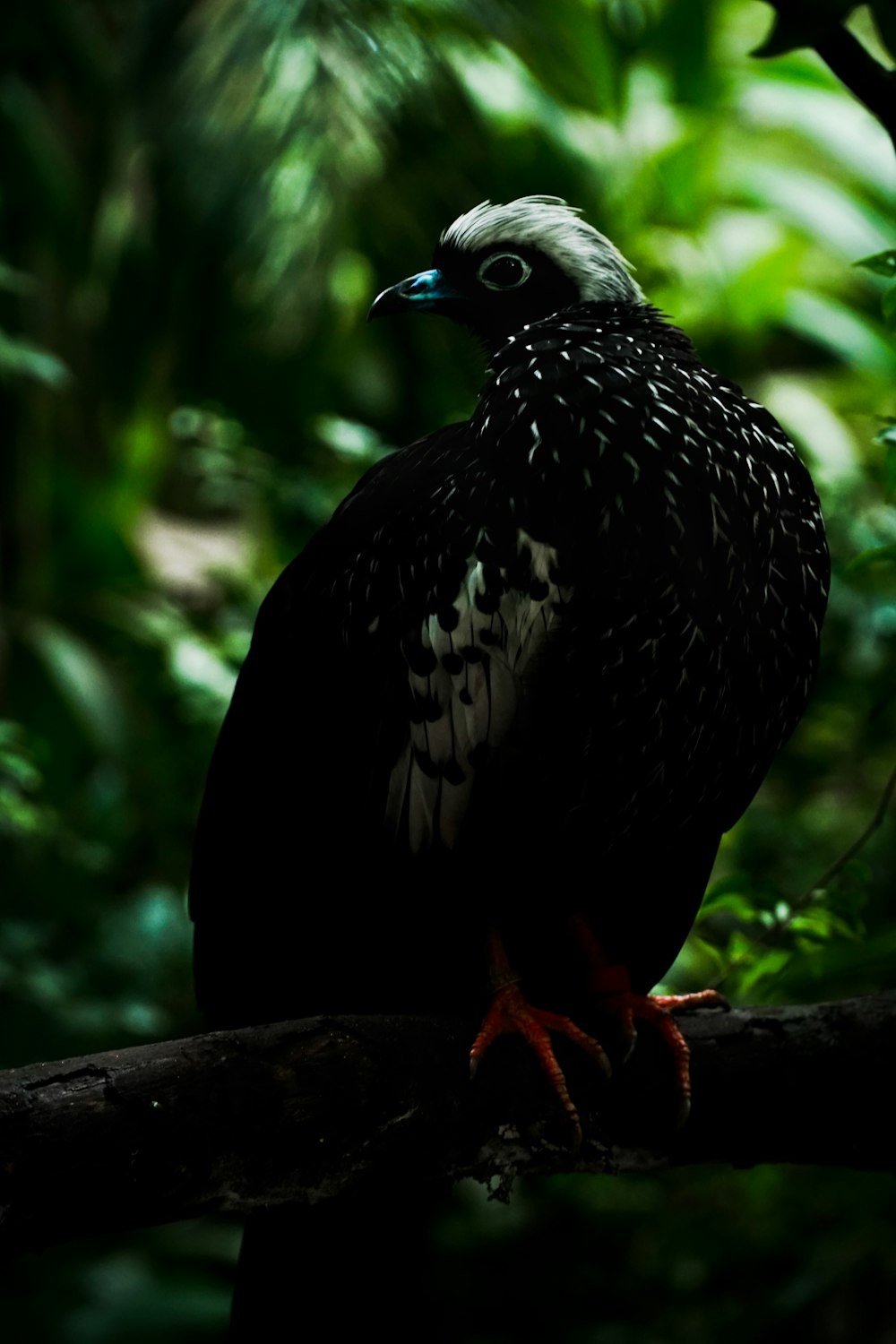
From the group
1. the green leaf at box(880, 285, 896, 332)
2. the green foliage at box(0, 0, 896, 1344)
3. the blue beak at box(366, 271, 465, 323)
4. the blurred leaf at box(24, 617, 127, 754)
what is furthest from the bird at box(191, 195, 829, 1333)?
the blurred leaf at box(24, 617, 127, 754)

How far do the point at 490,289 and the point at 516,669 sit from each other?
656mm

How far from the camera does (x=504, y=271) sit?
2.26 meters

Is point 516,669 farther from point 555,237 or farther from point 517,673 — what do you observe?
point 555,237

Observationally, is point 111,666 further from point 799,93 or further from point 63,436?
point 799,93

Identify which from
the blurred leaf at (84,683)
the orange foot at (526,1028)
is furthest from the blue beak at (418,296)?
the blurred leaf at (84,683)

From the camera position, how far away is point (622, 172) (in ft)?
11.9

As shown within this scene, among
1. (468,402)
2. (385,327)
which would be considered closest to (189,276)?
(385,327)

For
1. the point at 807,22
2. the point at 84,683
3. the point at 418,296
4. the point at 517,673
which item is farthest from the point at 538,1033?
the point at 84,683

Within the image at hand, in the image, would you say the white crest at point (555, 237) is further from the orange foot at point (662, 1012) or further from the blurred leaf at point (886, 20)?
the orange foot at point (662, 1012)

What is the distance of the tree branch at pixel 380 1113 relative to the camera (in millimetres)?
1646

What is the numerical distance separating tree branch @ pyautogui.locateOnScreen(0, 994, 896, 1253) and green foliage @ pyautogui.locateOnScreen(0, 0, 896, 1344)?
0.27 metres

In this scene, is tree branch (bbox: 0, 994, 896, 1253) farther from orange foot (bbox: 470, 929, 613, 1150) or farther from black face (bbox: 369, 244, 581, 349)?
black face (bbox: 369, 244, 581, 349)

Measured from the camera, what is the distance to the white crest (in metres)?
2.15

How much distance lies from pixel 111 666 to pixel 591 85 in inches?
114
